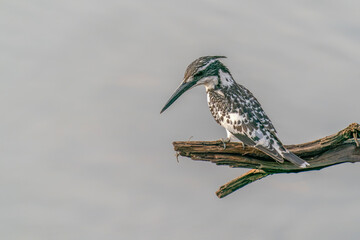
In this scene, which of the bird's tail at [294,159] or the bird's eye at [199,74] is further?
the bird's eye at [199,74]

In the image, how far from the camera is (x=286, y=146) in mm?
7910

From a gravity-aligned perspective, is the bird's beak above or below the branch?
above

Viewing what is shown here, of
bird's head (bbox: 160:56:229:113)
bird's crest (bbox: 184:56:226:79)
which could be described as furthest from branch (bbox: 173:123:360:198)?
bird's crest (bbox: 184:56:226:79)

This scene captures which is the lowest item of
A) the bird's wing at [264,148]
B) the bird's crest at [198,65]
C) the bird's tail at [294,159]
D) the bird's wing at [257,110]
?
the bird's tail at [294,159]

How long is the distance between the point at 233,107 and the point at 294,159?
1479 mm

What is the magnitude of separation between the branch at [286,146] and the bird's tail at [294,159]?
194mm

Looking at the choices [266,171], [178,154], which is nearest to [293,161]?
[266,171]

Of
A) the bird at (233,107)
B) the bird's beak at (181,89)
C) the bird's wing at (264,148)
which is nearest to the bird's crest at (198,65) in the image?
the bird at (233,107)

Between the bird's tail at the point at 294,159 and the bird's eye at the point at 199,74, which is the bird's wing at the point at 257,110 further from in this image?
the bird's eye at the point at 199,74

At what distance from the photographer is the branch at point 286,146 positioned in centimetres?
754

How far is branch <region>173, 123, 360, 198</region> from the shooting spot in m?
7.54

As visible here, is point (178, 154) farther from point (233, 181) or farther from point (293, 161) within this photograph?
point (293, 161)

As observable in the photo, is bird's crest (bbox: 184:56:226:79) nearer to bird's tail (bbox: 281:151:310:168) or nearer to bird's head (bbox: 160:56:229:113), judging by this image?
bird's head (bbox: 160:56:229:113)

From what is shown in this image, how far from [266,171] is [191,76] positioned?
2167mm
